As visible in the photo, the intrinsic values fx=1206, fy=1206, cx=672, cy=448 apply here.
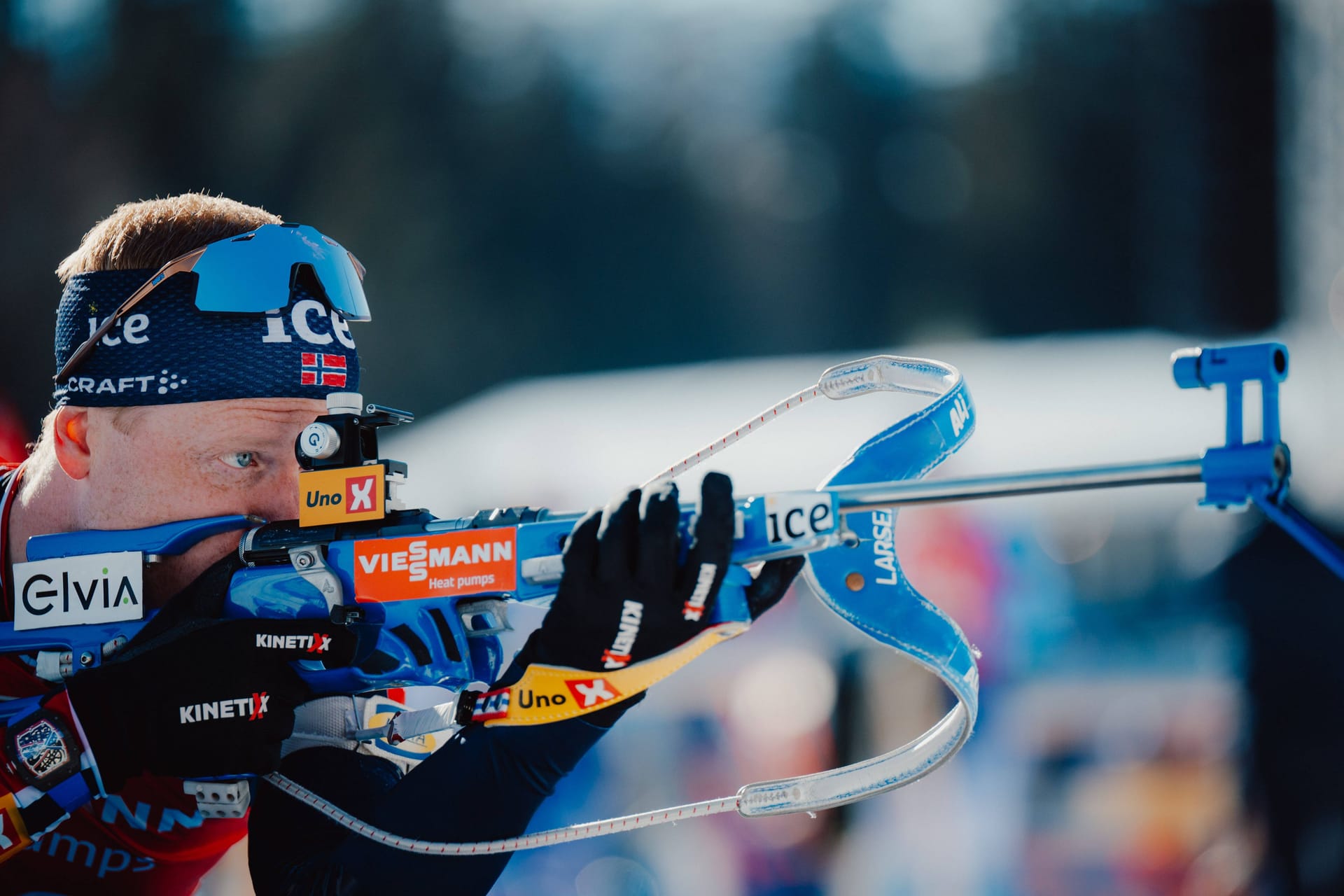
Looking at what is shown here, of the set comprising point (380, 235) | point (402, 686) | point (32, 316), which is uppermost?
point (380, 235)

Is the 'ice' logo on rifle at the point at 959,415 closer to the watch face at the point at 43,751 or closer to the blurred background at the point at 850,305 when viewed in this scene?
the blurred background at the point at 850,305

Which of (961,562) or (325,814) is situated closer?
(325,814)

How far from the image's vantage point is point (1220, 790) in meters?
5.06

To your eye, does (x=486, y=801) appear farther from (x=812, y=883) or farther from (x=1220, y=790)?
(x=1220, y=790)

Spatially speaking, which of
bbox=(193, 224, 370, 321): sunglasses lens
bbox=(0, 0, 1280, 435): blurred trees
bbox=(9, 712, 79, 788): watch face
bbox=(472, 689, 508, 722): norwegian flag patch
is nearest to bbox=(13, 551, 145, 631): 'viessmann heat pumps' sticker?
bbox=(9, 712, 79, 788): watch face

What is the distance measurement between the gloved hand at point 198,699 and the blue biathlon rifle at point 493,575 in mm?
91

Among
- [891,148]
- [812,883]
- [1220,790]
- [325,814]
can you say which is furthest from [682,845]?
[891,148]

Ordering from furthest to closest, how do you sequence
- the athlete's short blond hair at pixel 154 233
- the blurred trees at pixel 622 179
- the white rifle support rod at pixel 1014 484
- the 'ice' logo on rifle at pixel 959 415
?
the blurred trees at pixel 622 179 < the athlete's short blond hair at pixel 154 233 < the 'ice' logo on rifle at pixel 959 415 < the white rifle support rod at pixel 1014 484

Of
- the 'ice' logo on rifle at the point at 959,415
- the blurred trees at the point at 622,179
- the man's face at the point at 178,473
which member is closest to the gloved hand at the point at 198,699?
the man's face at the point at 178,473

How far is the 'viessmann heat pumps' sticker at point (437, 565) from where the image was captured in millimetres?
1935

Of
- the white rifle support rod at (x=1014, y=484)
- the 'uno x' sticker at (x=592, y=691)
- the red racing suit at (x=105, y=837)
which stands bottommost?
the red racing suit at (x=105, y=837)

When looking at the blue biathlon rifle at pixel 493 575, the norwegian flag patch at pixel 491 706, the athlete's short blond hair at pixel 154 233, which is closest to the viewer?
the blue biathlon rifle at pixel 493 575

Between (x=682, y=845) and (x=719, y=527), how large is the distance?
424 cm

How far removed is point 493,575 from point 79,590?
79cm
